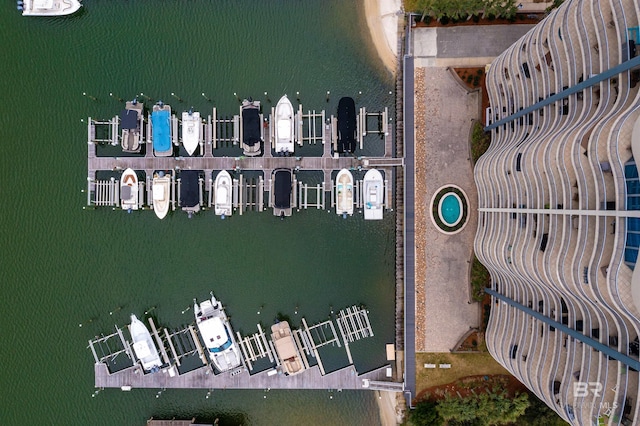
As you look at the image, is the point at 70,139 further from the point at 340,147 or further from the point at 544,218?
the point at 544,218

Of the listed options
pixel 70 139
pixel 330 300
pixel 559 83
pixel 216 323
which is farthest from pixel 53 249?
pixel 559 83

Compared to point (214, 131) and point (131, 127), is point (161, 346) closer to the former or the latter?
point (131, 127)

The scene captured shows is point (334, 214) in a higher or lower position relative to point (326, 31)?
lower

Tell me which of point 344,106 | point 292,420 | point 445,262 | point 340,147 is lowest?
point 292,420

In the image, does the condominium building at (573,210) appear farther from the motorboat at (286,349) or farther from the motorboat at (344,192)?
the motorboat at (286,349)

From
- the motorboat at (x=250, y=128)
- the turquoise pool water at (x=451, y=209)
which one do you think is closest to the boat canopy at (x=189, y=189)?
the motorboat at (x=250, y=128)
